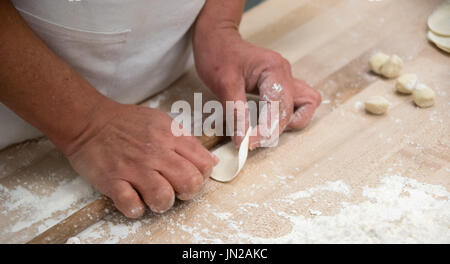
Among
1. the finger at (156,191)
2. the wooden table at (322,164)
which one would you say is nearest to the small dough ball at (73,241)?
the wooden table at (322,164)

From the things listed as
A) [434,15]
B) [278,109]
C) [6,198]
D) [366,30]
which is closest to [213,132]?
[278,109]

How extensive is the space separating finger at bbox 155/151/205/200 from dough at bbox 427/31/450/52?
727 millimetres

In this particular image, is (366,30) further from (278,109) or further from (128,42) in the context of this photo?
(128,42)

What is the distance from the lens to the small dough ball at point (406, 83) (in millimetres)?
1156

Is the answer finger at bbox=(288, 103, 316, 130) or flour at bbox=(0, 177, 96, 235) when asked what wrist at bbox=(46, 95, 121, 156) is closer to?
flour at bbox=(0, 177, 96, 235)

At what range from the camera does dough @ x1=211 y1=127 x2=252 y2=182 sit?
985 millimetres

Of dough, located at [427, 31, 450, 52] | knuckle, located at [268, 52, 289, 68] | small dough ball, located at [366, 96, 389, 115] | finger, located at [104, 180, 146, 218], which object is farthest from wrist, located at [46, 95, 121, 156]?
dough, located at [427, 31, 450, 52]

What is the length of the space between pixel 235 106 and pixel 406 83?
39cm

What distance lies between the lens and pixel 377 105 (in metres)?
1.11

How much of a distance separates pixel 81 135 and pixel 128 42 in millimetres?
207

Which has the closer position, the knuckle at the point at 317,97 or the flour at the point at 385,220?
the flour at the point at 385,220

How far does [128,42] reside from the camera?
1.03 meters

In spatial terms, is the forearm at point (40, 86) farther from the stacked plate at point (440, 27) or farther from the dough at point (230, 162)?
the stacked plate at point (440, 27)

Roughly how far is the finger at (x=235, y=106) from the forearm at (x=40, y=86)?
0.79 feet
